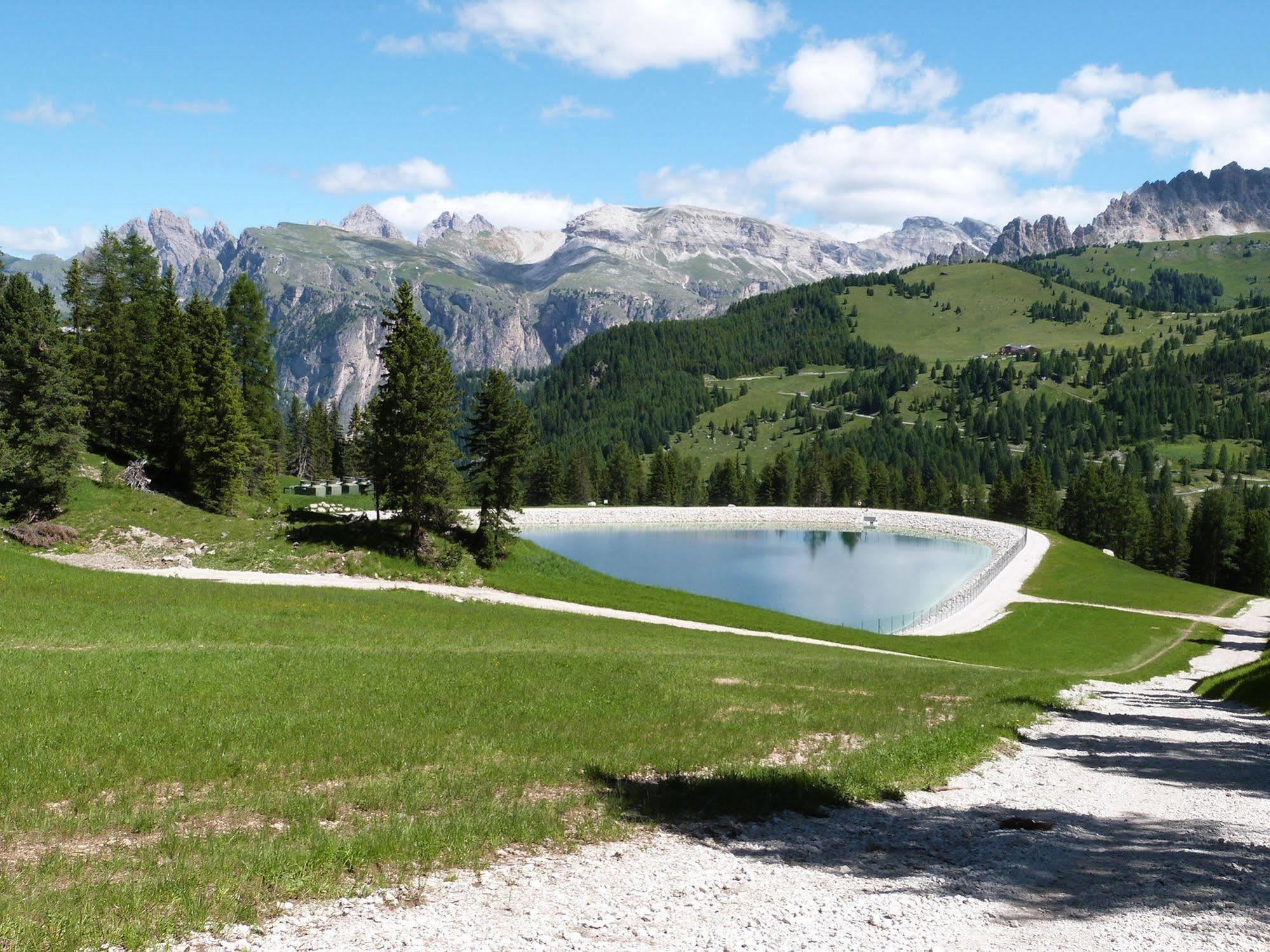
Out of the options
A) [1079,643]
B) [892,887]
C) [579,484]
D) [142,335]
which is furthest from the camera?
[579,484]

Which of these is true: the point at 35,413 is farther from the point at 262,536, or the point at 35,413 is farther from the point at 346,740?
the point at 346,740

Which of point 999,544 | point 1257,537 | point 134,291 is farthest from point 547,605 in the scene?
point 1257,537

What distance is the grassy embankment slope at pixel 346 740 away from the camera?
938 cm

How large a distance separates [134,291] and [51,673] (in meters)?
67.9

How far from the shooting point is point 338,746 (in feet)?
47.5

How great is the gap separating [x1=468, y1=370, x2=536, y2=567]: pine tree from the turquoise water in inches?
965

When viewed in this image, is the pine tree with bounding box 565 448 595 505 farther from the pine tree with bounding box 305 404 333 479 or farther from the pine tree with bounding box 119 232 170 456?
the pine tree with bounding box 119 232 170 456

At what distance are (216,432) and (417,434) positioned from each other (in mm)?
16163

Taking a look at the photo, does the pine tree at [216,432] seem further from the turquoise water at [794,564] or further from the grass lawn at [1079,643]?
the grass lawn at [1079,643]

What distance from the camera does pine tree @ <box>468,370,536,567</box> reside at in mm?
60438

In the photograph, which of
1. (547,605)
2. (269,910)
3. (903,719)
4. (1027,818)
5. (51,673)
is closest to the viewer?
(269,910)

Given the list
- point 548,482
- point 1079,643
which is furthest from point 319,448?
point 1079,643

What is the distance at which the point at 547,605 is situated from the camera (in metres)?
49.4

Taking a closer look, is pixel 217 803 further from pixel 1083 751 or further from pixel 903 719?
pixel 1083 751
